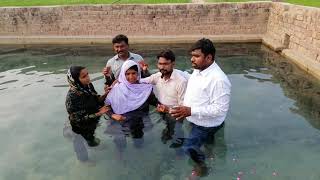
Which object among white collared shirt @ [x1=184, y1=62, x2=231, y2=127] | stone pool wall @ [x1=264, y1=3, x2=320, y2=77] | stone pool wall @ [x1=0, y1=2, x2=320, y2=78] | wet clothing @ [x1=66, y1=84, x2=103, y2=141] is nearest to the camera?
white collared shirt @ [x1=184, y1=62, x2=231, y2=127]

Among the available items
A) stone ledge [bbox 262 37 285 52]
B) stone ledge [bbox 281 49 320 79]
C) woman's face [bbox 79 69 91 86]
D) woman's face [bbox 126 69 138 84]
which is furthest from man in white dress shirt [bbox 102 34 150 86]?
stone ledge [bbox 262 37 285 52]

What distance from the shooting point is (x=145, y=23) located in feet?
53.0

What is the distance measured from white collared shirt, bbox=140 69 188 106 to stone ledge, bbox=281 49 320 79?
6505 millimetres

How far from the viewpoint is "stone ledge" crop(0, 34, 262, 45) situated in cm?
1573

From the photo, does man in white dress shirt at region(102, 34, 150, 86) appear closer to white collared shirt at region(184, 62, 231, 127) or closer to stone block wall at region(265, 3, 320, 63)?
white collared shirt at region(184, 62, 231, 127)

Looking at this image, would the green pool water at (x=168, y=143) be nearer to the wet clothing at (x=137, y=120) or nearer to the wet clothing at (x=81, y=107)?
the wet clothing at (x=137, y=120)

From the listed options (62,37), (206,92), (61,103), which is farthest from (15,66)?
(206,92)

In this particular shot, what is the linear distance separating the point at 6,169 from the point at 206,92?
3789 mm

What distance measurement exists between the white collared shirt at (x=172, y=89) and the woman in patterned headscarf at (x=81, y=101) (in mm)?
941

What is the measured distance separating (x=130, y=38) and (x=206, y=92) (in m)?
12.6

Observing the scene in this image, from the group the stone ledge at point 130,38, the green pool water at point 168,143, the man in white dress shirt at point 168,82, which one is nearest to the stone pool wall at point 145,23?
the stone ledge at point 130,38

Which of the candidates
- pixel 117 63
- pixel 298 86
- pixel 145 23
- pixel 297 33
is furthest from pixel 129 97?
pixel 145 23

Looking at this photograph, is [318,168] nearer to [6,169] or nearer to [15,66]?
[6,169]

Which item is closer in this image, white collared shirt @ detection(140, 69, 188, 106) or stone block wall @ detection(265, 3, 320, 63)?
white collared shirt @ detection(140, 69, 188, 106)
